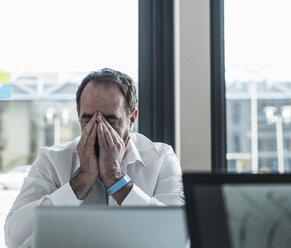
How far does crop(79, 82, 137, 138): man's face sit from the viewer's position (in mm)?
1653

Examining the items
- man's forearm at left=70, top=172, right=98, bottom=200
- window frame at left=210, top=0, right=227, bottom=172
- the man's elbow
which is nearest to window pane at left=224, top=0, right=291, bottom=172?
window frame at left=210, top=0, right=227, bottom=172

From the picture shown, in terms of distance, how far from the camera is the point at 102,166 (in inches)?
61.8

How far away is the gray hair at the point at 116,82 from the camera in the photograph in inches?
67.1

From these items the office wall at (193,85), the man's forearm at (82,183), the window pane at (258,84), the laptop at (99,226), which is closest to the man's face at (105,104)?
the man's forearm at (82,183)

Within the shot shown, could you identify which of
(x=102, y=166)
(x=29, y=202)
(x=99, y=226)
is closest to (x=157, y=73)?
(x=102, y=166)

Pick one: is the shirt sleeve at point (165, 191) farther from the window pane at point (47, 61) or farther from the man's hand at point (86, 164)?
the window pane at point (47, 61)

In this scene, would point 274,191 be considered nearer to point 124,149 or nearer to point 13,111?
point 124,149

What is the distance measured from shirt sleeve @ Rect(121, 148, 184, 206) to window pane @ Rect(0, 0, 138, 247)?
1.96 feet

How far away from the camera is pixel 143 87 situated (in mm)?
2113

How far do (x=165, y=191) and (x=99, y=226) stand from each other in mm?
917

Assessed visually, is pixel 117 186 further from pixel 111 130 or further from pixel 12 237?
pixel 12 237

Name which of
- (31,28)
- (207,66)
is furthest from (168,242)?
(31,28)

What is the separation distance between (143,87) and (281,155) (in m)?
0.79

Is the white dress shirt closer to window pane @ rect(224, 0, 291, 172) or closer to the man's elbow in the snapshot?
the man's elbow
